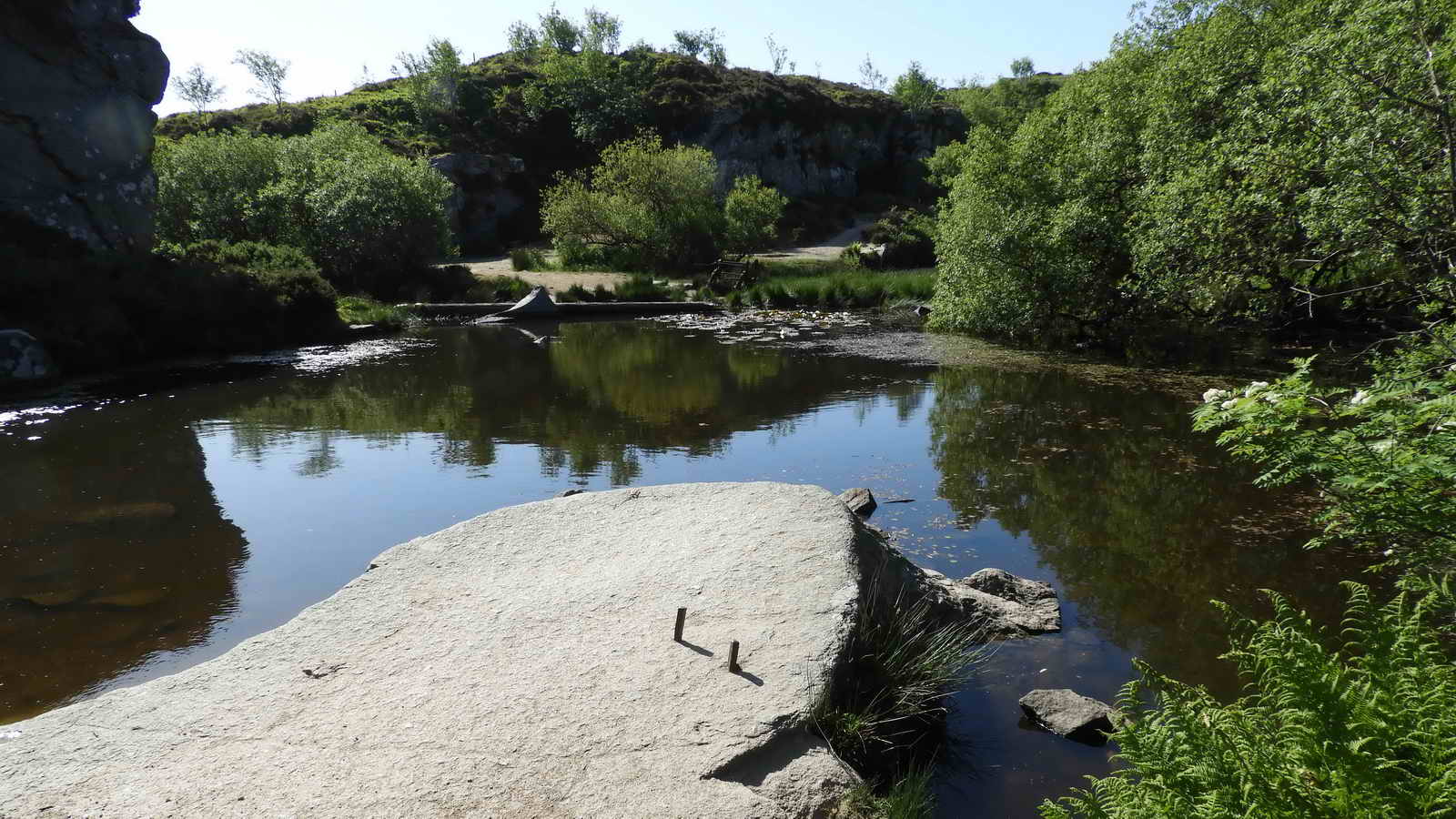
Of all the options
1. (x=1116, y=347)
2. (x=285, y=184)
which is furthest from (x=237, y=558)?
(x=285, y=184)

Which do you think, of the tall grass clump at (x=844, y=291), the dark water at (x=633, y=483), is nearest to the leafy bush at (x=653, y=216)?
the tall grass clump at (x=844, y=291)

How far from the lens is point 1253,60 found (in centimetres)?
1420

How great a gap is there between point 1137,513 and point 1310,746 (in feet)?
21.7

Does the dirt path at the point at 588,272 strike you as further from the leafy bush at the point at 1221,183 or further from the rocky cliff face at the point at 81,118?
the leafy bush at the point at 1221,183

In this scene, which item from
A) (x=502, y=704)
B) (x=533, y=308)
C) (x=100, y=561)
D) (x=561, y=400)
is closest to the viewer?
(x=502, y=704)

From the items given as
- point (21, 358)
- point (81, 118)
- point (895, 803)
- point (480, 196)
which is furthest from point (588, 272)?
point (895, 803)

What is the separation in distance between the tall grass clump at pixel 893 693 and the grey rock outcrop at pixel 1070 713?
0.51 meters

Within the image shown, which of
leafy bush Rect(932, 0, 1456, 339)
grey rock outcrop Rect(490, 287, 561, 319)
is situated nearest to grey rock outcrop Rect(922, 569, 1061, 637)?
leafy bush Rect(932, 0, 1456, 339)

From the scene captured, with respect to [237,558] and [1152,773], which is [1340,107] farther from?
[237,558]

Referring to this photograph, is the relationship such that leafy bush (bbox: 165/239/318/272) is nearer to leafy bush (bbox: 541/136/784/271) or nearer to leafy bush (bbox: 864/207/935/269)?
leafy bush (bbox: 541/136/784/271)

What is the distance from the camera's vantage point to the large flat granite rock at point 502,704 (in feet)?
12.9

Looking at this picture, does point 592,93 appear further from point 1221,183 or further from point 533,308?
point 1221,183

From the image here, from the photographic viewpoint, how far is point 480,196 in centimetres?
5125

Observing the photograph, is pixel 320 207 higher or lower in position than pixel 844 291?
higher
